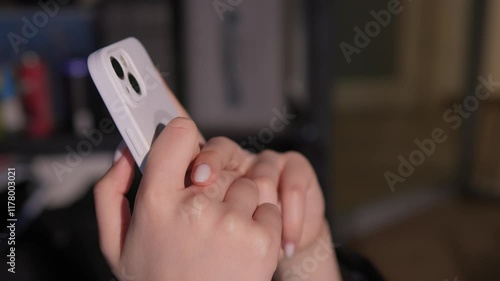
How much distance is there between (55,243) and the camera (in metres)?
0.90

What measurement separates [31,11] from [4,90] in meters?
Result: 0.20

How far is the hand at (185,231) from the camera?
1.31 ft

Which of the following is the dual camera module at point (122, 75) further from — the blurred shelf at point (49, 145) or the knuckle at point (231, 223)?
the blurred shelf at point (49, 145)

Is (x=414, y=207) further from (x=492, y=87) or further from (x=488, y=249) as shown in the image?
(x=492, y=87)

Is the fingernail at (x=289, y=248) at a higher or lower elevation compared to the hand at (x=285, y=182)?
lower

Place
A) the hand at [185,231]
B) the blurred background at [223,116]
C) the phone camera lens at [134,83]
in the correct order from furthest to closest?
1. the blurred background at [223,116]
2. the phone camera lens at [134,83]
3. the hand at [185,231]

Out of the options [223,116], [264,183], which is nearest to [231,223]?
[264,183]

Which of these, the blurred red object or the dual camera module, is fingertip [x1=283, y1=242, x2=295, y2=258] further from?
the blurred red object

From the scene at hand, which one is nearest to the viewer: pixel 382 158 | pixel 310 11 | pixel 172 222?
pixel 172 222

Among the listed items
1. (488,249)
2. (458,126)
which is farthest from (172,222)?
(458,126)

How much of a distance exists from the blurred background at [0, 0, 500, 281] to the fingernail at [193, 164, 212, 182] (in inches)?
3.6

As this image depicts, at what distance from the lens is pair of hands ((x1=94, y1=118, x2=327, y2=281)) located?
1.31 feet

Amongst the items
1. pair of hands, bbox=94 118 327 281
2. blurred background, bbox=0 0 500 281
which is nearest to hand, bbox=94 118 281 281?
pair of hands, bbox=94 118 327 281

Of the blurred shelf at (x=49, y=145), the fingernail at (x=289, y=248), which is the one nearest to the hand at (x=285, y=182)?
the fingernail at (x=289, y=248)
